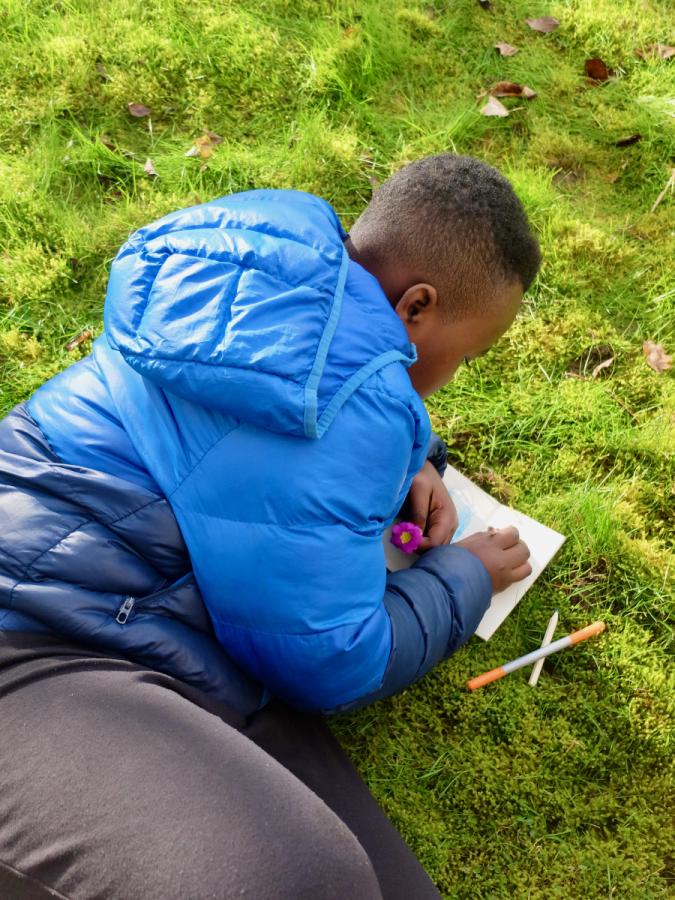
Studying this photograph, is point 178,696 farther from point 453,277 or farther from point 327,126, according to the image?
point 327,126

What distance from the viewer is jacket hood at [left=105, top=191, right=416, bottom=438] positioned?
5.32ft

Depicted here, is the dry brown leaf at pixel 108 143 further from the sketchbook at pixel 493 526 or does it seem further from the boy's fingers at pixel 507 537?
the boy's fingers at pixel 507 537

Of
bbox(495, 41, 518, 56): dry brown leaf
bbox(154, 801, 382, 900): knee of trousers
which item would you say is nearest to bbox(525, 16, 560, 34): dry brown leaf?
bbox(495, 41, 518, 56): dry brown leaf

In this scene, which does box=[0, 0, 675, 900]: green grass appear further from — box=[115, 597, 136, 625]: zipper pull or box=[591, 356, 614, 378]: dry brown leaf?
box=[115, 597, 136, 625]: zipper pull

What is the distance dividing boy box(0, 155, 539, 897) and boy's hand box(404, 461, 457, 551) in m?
0.59

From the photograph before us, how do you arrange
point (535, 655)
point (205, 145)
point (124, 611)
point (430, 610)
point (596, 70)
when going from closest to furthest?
point (124, 611) < point (430, 610) < point (535, 655) < point (205, 145) < point (596, 70)

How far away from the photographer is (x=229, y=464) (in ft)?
5.68

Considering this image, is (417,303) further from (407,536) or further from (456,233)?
(407,536)

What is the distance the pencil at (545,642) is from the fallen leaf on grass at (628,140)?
2.35 metres

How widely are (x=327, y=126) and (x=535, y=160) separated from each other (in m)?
1.00

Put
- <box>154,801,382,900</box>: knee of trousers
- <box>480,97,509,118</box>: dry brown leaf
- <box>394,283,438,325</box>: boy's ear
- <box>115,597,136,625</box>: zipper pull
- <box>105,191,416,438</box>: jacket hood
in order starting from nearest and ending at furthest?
<box>154,801,382,900</box>: knee of trousers, <box>105,191,416,438</box>: jacket hood, <box>115,597,136,625</box>: zipper pull, <box>394,283,438,325</box>: boy's ear, <box>480,97,509,118</box>: dry brown leaf

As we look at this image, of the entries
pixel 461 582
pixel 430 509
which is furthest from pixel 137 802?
pixel 430 509

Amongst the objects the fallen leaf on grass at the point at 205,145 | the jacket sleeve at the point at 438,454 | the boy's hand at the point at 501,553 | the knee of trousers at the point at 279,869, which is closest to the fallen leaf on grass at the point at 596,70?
the fallen leaf on grass at the point at 205,145

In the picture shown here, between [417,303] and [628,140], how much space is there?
89.2 inches
